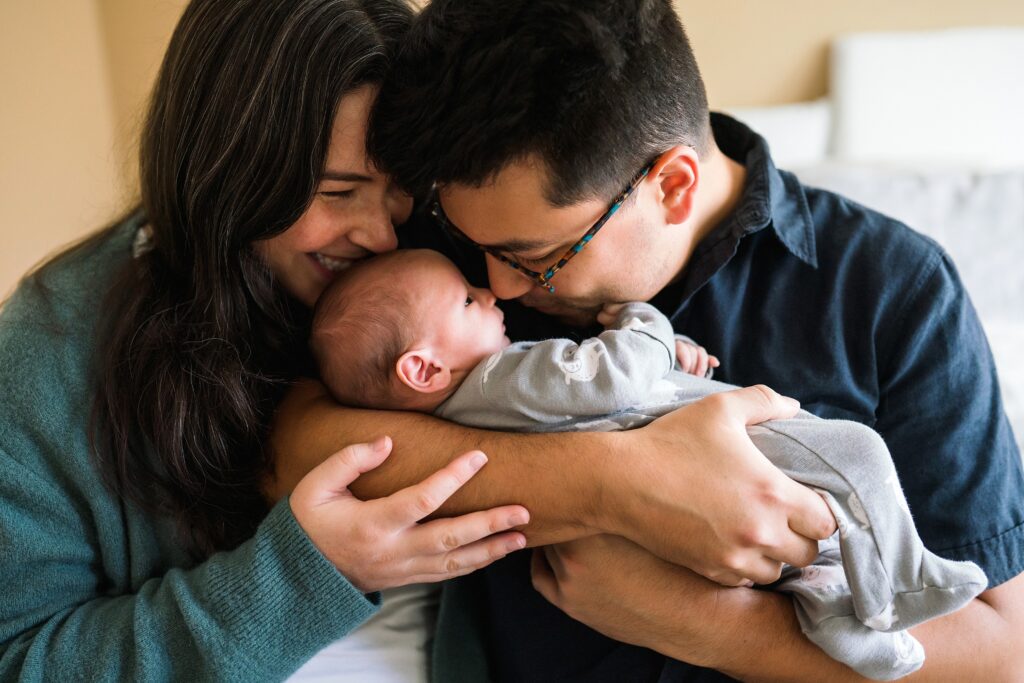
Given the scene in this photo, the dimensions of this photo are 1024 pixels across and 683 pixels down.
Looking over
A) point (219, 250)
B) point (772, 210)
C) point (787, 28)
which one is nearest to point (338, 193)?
point (219, 250)

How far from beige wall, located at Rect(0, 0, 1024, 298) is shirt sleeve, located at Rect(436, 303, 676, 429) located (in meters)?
1.86

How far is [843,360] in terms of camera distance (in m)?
1.55

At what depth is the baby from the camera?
1217 mm

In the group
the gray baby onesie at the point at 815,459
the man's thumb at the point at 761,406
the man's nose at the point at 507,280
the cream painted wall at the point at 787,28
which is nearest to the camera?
the gray baby onesie at the point at 815,459

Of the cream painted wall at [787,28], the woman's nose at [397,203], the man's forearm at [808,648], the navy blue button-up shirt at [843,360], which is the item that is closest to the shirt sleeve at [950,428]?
the navy blue button-up shirt at [843,360]

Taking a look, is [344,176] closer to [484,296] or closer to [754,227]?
[484,296]

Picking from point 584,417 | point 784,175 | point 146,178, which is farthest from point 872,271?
point 146,178

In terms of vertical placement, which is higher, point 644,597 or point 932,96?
point 932,96

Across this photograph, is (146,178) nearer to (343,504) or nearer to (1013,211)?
(343,504)

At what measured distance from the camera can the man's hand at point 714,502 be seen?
1239 millimetres

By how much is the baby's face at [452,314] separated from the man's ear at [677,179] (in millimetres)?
352

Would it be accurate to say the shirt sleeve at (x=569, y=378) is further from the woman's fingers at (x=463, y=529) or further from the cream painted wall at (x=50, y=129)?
the cream painted wall at (x=50, y=129)

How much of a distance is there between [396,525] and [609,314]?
0.54 meters

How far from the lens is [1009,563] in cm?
142
